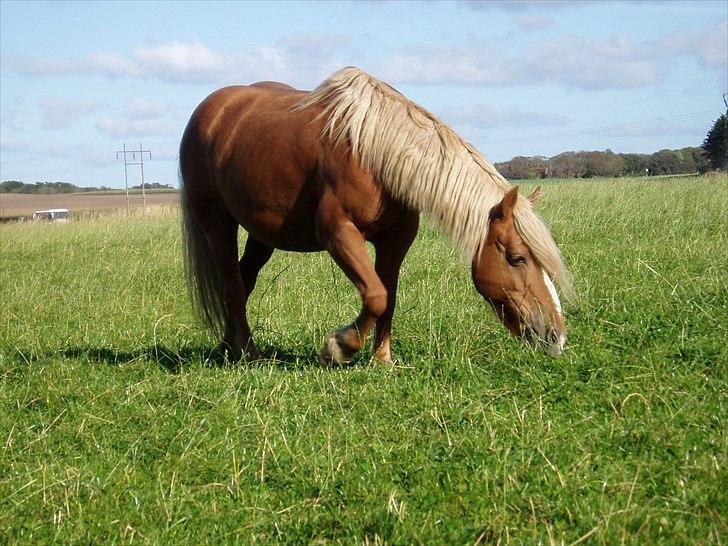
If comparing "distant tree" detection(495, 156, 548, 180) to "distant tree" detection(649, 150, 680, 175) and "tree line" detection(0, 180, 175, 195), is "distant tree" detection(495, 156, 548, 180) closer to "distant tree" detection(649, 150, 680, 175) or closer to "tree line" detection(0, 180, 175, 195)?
"distant tree" detection(649, 150, 680, 175)

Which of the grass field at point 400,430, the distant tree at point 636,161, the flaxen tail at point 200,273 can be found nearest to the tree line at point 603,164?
the distant tree at point 636,161

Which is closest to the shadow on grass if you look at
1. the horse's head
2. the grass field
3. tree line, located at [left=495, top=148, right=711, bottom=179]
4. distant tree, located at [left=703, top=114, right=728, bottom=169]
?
the grass field

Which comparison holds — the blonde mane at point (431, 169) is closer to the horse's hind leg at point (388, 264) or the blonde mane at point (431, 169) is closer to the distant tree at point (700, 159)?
the horse's hind leg at point (388, 264)

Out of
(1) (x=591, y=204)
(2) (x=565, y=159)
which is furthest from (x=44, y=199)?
(1) (x=591, y=204)

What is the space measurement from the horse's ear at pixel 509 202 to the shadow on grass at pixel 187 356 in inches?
60.6

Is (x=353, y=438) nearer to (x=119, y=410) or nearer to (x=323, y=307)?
(x=119, y=410)

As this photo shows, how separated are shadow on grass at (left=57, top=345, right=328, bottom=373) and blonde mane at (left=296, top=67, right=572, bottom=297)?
1.28 m

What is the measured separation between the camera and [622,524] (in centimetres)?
300

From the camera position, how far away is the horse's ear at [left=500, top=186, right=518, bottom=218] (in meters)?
4.84

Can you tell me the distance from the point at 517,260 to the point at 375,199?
922 millimetres

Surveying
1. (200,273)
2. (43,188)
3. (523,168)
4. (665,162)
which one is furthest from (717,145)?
(43,188)

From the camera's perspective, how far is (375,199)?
527 centimetres

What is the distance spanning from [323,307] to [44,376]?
2.64 metres

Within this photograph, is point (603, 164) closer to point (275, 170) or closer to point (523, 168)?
point (523, 168)
